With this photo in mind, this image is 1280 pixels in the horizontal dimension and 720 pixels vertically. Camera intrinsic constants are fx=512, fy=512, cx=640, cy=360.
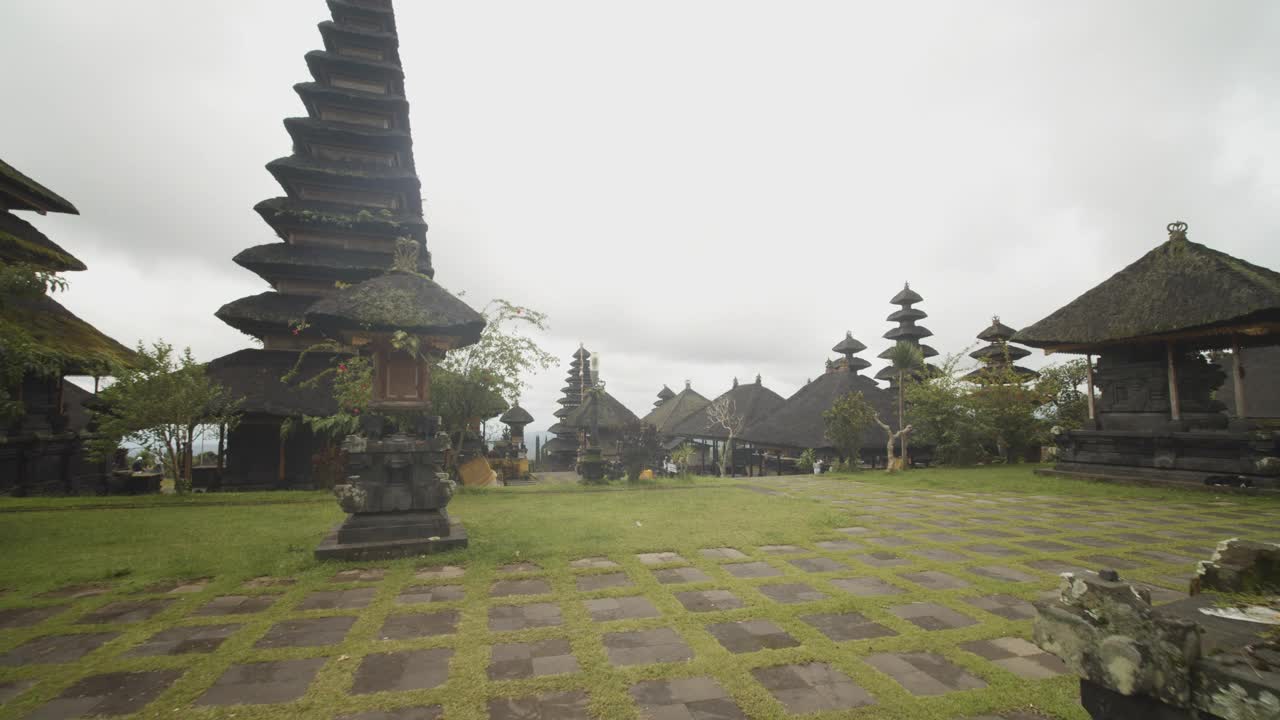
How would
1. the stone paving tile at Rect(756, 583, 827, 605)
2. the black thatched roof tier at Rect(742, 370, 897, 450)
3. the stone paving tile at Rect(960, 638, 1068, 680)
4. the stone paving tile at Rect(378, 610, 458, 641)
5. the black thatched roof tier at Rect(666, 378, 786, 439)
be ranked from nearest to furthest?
the stone paving tile at Rect(960, 638, 1068, 680), the stone paving tile at Rect(378, 610, 458, 641), the stone paving tile at Rect(756, 583, 827, 605), the black thatched roof tier at Rect(742, 370, 897, 450), the black thatched roof tier at Rect(666, 378, 786, 439)

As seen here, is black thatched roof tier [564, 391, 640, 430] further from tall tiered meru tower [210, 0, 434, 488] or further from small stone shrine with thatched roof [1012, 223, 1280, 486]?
small stone shrine with thatched roof [1012, 223, 1280, 486]

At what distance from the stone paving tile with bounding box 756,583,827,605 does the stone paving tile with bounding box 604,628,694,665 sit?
1.08 metres

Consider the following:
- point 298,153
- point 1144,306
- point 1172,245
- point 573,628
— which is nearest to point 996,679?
point 573,628

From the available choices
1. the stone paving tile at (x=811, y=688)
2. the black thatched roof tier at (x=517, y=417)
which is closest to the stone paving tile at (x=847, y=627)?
the stone paving tile at (x=811, y=688)

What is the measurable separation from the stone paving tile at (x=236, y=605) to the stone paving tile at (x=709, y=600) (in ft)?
10.5

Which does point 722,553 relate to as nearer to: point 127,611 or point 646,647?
point 646,647

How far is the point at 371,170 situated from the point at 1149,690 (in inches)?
747

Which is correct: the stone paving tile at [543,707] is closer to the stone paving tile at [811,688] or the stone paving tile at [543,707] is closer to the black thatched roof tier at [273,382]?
the stone paving tile at [811,688]

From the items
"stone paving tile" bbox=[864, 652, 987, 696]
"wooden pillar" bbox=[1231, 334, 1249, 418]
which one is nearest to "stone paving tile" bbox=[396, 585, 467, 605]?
"stone paving tile" bbox=[864, 652, 987, 696]

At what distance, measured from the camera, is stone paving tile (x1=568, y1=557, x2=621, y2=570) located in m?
4.88

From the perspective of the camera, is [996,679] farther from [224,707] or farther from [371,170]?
[371,170]

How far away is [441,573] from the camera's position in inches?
188

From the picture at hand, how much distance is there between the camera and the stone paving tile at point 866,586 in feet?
13.6

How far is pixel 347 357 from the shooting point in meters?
13.8
